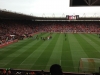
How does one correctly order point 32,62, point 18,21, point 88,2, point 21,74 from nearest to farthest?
point 88,2 → point 21,74 → point 32,62 → point 18,21

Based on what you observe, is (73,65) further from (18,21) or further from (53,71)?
(18,21)

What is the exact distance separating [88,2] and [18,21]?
7126 centimetres

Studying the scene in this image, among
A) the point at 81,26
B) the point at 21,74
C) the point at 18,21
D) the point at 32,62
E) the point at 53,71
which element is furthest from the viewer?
the point at 81,26

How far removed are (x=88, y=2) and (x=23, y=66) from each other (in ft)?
40.1

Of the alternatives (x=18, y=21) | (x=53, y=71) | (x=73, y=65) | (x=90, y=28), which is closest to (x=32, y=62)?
(x=73, y=65)

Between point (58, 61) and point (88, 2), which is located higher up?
point (88, 2)

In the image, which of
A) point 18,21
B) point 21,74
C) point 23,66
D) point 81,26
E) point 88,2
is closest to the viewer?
point 88,2

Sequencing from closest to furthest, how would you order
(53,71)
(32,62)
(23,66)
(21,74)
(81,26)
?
(53,71), (21,74), (23,66), (32,62), (81,26)

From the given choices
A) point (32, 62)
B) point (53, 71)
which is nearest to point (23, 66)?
point (32, 62)

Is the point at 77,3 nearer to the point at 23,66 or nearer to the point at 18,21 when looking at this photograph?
the point at 23,66

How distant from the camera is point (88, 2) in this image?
405 inches

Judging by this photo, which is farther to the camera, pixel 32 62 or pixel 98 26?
pixel 98 26

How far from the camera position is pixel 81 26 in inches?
3371

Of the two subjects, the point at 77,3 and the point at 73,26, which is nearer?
the point at 77,3
